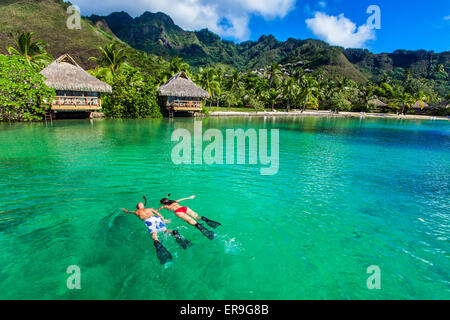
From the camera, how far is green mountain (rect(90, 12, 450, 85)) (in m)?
116

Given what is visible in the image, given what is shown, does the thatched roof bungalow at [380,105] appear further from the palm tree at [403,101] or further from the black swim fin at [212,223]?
the black swim fin at [212,223]

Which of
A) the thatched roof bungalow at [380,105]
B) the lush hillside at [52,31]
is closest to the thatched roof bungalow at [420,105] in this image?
the thatched roof bungalow at [380,105]

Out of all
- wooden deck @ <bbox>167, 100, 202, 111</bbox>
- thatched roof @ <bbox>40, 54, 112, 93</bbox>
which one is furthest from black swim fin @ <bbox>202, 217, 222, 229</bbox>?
wooden deck @ <bbox>167, 100, 202, 111</bbox>

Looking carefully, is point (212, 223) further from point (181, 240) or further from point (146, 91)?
point (146, 91)

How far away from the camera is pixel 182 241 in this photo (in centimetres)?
484

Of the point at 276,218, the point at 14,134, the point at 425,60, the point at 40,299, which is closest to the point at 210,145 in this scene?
the point at 276,218

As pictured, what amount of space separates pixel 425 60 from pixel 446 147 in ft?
517

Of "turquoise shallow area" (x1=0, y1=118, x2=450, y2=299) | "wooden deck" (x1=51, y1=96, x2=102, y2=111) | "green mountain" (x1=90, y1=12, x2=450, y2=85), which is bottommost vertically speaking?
"turquoise shallow area" (x1=0, y1=118, x2=450, y2=299)

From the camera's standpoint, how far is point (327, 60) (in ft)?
357

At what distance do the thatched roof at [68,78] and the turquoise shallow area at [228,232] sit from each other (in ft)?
54.3

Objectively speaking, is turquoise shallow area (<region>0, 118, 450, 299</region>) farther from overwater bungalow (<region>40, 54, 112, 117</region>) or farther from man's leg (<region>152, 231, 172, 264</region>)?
overwater bungalow (<region>40, 54, 112, 117</region>)

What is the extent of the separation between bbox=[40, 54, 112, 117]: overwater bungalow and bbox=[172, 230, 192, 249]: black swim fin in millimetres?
25310

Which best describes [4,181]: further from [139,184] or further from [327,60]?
[327,60]

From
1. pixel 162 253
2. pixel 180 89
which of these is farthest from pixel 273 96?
pixel 162 253
